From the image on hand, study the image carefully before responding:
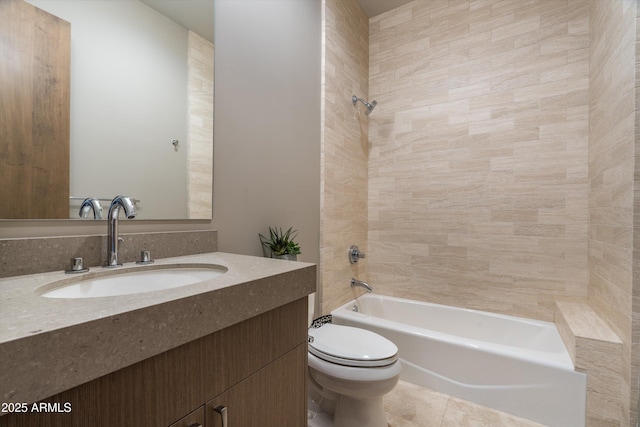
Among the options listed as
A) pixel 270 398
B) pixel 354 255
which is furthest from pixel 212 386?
pixel 354 255

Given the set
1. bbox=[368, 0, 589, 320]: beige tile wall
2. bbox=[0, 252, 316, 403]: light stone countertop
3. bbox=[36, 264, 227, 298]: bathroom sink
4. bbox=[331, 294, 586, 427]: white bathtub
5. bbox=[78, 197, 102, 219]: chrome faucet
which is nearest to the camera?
bbox=[0, 252, 316, 403]: light stone countertop

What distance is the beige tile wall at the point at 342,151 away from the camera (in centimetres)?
202

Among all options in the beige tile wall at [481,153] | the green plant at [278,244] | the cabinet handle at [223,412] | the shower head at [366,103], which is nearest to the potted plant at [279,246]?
the green plant at [278,244]

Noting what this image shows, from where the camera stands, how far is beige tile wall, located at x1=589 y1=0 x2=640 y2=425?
1.25m

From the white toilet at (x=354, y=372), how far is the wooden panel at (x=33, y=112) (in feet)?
3.74

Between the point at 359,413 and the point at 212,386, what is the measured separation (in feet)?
3.40

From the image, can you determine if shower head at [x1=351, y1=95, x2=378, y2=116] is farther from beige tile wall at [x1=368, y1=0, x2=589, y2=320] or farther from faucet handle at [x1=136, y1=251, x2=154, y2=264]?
faucet handle at [x1=136, y1=251, x2=154, y2=264]

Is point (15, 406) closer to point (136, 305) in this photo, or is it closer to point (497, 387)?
point (136, 305)

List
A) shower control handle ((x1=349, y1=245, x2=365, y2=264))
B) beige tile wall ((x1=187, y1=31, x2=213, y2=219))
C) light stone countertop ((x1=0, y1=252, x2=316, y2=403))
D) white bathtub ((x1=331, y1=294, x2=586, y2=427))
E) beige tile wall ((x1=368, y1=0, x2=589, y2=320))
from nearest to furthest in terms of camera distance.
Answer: light stone countertop ((x1=0, y1=252, x2=316, y2=403)) → beige tile wall ((x1=187, y1=31, x2=213, y2=219)) → white bathtub ((x1=331, y1=294, x2=586, y2=427)) → beige tile wall ((x1=368, y1=0, x2=589, y2=320)) → shower control handle ((x1=349, y1=245, x2=365, y2=264))

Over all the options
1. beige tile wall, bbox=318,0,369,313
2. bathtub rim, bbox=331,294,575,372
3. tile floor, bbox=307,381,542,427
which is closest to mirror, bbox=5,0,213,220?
beige tile wall, bbox=318,0,369,313

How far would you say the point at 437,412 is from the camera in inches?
62.5

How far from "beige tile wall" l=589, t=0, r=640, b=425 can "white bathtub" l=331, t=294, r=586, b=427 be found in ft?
0.76

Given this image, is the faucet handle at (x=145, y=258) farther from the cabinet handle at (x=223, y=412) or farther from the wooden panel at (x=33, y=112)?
the cabinet handle at (x=223, y=412)

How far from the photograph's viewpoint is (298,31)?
1.82m
